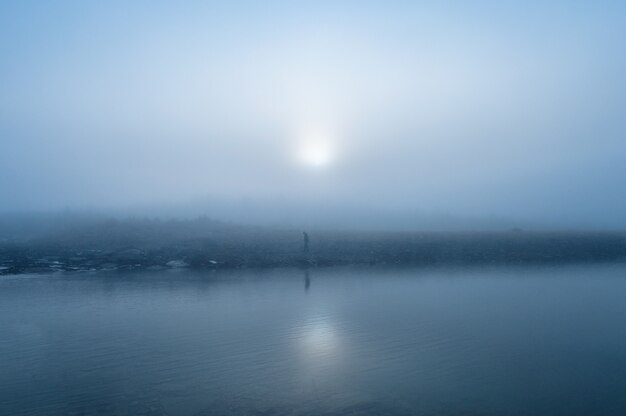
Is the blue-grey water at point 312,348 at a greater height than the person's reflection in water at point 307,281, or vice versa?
the person's reflection in water at point 307,281

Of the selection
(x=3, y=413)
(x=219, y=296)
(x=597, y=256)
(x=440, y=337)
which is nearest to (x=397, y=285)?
(x=219, y=296)

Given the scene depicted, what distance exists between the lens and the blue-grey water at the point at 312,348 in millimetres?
12320

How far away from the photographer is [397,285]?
1152 inches

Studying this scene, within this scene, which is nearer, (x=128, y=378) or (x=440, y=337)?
(x=128, y=378)

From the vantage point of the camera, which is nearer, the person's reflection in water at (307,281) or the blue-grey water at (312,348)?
the blue-grey water at (312,348)

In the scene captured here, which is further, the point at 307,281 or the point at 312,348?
the point at 307,281

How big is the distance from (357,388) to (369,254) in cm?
2868

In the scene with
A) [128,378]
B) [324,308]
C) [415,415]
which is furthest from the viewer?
[324,308]

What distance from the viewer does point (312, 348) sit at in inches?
663

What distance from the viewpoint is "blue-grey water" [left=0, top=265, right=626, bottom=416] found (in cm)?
1232

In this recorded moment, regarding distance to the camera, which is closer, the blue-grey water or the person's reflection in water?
the blue-grey water

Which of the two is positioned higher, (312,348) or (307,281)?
(307,281)

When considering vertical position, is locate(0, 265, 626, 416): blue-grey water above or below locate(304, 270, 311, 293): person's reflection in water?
below

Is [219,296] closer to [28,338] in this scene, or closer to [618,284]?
[28,338]
